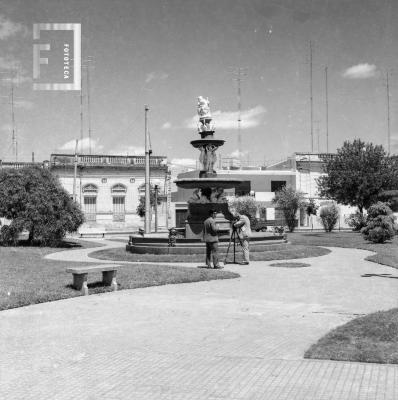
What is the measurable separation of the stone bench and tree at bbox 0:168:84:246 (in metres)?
14.8

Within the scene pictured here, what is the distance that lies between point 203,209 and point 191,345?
14.6m

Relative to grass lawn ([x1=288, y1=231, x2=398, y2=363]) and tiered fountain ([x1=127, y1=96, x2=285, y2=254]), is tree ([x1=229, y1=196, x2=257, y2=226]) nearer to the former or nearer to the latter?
tiered fountain ([x1=127, y1=96, x2=285, y2=254])

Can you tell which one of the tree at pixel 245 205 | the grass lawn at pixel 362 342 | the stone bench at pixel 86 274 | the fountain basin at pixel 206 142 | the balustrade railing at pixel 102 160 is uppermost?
the balustrade railing at pixel 102 160

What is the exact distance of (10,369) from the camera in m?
5.36

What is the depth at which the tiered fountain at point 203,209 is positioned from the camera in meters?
18.9

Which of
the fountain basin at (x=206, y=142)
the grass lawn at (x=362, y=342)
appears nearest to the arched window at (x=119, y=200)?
the fountain basin at (x=206, y=142)

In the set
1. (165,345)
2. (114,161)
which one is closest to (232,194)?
(114,161)

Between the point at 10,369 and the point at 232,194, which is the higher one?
the point at 232,194

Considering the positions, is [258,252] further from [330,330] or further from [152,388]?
[152,388]

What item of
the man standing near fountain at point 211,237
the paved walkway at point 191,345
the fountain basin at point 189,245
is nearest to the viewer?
the paved walkway at point 191,345

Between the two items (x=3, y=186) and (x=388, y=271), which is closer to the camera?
(x=388, y=271)

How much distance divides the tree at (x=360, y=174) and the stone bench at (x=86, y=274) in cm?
3237

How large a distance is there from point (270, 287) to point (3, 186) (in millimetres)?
18060

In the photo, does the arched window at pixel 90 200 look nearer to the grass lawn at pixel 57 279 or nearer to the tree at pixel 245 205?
the tree at pixel 245 205
